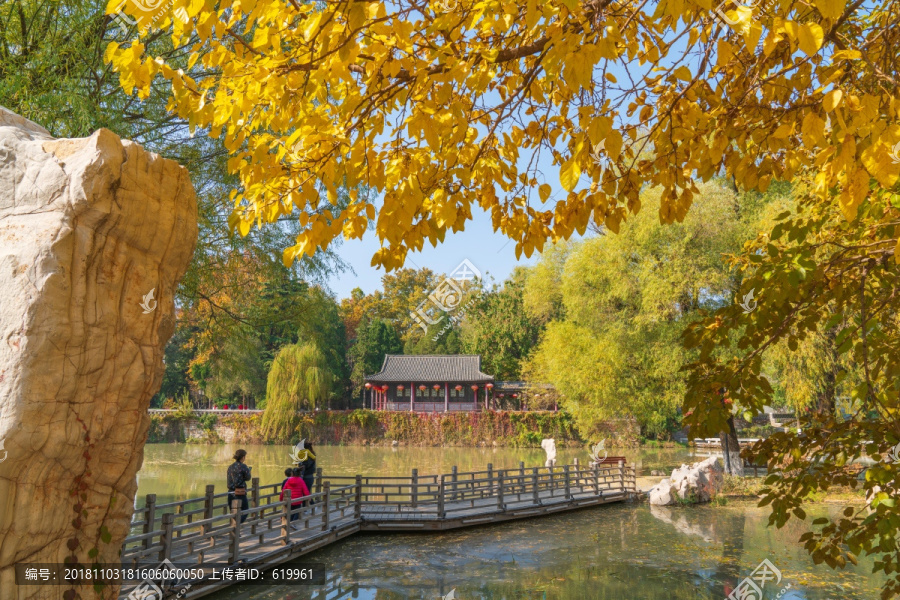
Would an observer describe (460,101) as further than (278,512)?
No

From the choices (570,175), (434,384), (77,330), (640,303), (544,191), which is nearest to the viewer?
(570,175)

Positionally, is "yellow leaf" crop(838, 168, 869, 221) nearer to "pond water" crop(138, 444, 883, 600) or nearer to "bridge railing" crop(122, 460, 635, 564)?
"bridge railing" crop(122, 460, 635, 564)

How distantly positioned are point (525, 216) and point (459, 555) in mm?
6228

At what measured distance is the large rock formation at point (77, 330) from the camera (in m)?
2.55

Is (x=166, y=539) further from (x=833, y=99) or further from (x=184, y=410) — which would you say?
(x=184, y=410)

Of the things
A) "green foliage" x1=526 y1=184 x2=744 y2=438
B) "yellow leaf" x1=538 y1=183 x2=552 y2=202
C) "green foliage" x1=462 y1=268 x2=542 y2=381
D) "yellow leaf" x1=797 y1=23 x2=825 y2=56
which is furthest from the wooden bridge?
"green foliage" x1=462 y1=268 x2=542 y2=381

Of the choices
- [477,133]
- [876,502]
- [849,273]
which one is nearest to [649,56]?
[477,133]

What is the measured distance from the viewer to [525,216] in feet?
8.25

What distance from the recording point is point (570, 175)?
1652 millimetres

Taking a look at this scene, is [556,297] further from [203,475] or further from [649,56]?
[649,56]

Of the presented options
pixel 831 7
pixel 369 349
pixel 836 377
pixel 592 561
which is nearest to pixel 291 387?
pixel 369 349

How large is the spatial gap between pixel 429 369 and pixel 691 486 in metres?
16.5

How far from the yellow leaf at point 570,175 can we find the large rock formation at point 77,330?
212 centimetres

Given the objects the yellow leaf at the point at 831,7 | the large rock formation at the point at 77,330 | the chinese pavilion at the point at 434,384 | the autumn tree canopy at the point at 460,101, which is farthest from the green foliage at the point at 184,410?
the yellow leaf at the point at 831,7
